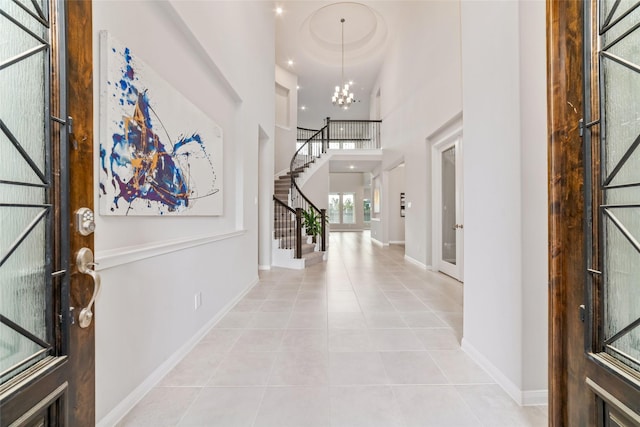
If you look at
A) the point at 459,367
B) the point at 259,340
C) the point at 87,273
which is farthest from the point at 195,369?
the point at 459,367

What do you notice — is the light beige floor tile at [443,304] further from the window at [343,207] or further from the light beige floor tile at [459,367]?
the window at [343,207]

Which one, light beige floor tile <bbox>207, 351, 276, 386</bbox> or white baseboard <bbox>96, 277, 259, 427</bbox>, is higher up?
white baseboard <bbox>96, 277, 259, 427</bbox>

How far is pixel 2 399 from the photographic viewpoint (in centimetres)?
70

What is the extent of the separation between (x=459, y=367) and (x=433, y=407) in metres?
0.51

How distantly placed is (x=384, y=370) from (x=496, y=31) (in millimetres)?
2408

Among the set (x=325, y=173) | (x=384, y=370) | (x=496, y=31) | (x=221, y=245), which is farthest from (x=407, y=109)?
(x=384, y=370)

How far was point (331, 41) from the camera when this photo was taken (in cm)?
860

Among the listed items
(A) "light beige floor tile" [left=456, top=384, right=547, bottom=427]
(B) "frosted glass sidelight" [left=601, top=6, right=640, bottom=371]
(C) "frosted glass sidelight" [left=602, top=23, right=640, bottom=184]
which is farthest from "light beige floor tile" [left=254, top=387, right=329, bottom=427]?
(C) "frosted glass sidelight" [left=602, top=23, right=640, bottom=184]

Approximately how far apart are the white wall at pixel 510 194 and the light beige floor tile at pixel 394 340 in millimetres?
482

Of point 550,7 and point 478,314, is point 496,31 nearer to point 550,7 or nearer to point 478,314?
point 550,7

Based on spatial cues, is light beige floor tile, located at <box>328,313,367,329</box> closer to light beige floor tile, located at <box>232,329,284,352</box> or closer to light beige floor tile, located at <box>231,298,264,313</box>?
light beige floor tile, located at <box>232,329,284,352</box>

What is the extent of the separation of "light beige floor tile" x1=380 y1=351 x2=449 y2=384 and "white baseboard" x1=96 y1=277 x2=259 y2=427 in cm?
154

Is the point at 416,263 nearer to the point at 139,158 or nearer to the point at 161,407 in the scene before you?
the point at 161,407

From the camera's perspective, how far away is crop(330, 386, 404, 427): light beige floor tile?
4.79ft
